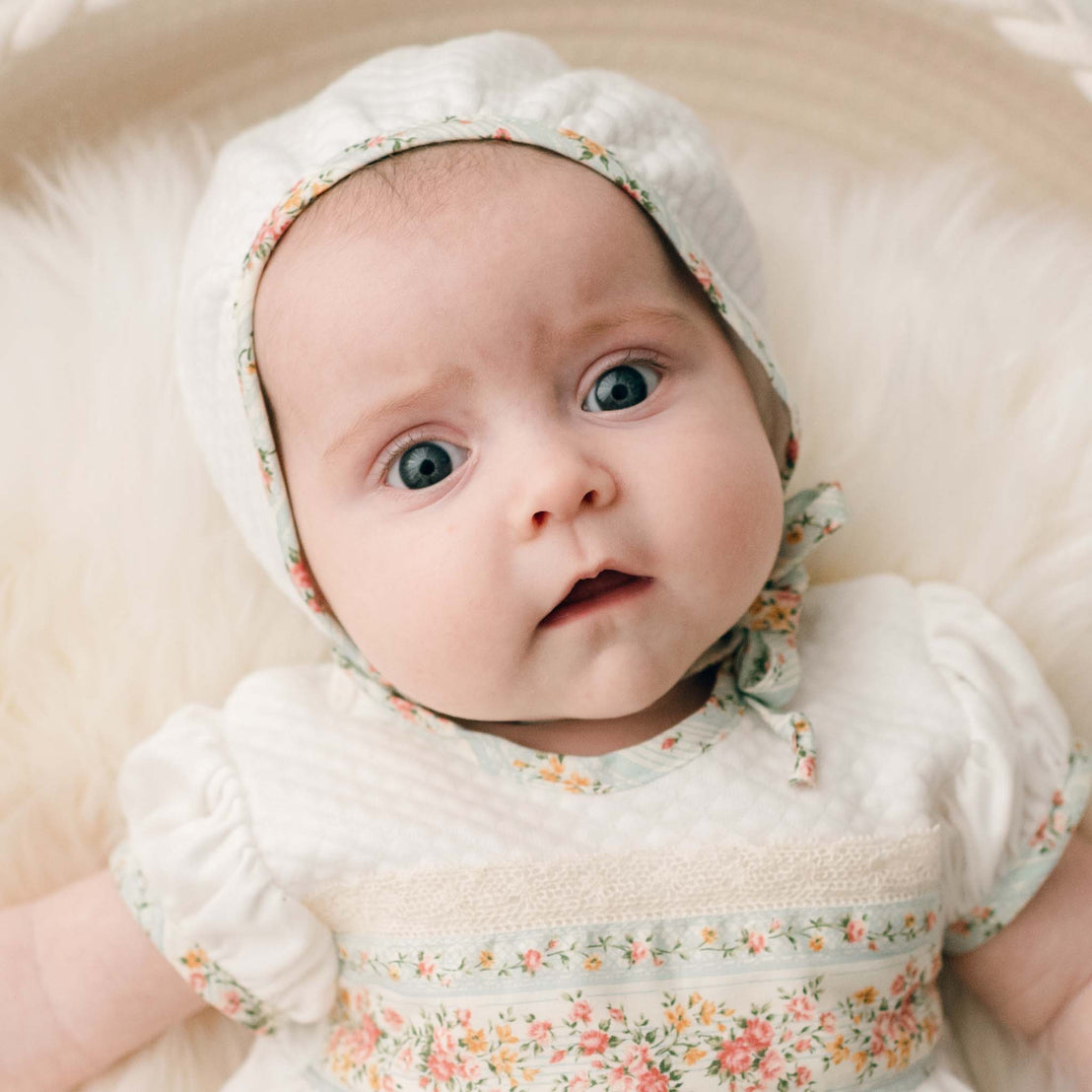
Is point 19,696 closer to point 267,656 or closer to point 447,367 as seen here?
point 267,656

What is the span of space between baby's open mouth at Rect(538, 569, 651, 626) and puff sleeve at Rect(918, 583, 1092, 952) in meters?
0.36

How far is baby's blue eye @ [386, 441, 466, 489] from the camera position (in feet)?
3.35

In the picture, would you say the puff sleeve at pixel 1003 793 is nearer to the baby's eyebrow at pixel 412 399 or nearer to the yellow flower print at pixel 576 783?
the yellow flower print at pixel 576 783

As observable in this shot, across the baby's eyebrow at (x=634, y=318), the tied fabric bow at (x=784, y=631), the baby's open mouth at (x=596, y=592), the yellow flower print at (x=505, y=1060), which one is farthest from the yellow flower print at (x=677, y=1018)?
the baby's eyebrow at (x=634, y=318)

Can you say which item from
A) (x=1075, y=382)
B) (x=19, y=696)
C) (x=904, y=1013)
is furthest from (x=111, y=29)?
(x=904, y=1013)

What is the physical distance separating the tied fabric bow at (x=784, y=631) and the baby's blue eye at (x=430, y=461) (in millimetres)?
322

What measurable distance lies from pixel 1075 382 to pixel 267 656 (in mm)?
867

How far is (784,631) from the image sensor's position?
3.88ft

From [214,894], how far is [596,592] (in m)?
0.42

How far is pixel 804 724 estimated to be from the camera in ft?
3.70

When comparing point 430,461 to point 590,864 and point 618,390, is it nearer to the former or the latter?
point 618,390

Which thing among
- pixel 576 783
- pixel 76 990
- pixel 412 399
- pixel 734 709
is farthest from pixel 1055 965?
pixel 76 990

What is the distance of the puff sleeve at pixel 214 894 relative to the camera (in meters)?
1.09

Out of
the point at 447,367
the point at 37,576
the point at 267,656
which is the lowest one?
the point at 267,656
